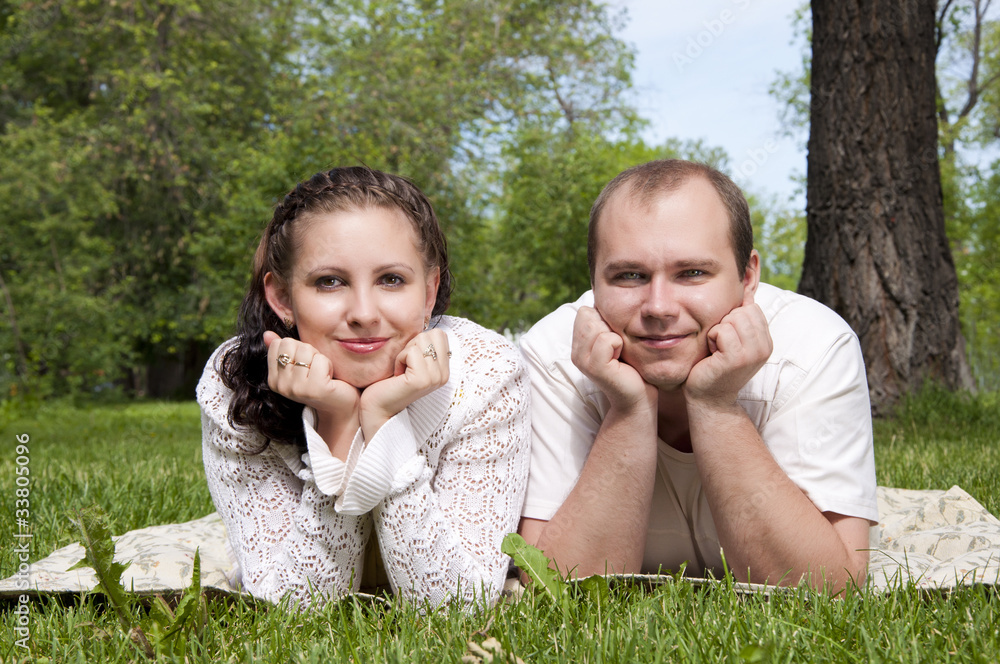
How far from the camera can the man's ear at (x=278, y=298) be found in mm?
2693

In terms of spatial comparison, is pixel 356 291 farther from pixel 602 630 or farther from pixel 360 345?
pixel 602 630

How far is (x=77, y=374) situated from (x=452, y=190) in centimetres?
898

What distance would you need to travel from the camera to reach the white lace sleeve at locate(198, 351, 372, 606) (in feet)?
8.02

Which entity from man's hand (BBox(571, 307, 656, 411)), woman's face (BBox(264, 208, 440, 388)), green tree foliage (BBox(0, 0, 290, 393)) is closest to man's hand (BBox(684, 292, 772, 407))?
man's hand (BBox(571, 307, 656, 411))

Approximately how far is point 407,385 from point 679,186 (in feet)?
3.38

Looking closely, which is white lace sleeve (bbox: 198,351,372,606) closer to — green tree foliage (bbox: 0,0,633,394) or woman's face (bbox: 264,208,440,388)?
woman's face (bbox: 264,208,440,388)

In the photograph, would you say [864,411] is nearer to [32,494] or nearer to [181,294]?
[32,494]

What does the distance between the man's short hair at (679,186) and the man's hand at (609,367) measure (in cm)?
27

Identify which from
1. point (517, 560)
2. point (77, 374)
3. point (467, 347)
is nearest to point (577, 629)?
point (517, 560)

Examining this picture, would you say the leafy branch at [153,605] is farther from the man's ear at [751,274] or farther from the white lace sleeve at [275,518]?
the man's ear at [751,274]

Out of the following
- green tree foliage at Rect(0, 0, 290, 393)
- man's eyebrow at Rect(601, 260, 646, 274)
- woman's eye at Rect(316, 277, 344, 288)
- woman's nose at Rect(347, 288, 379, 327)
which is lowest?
woman's nose at Rect(347, 288, 379, 327)

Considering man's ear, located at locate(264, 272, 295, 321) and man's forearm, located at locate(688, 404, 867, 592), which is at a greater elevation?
man's ear, located at locate(264, 272, 295, 321)

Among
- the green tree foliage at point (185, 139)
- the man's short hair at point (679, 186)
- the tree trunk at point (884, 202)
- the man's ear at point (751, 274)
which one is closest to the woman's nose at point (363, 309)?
the man's short hair at point (679, 186)

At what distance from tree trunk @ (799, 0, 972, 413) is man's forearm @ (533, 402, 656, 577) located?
4.41m
